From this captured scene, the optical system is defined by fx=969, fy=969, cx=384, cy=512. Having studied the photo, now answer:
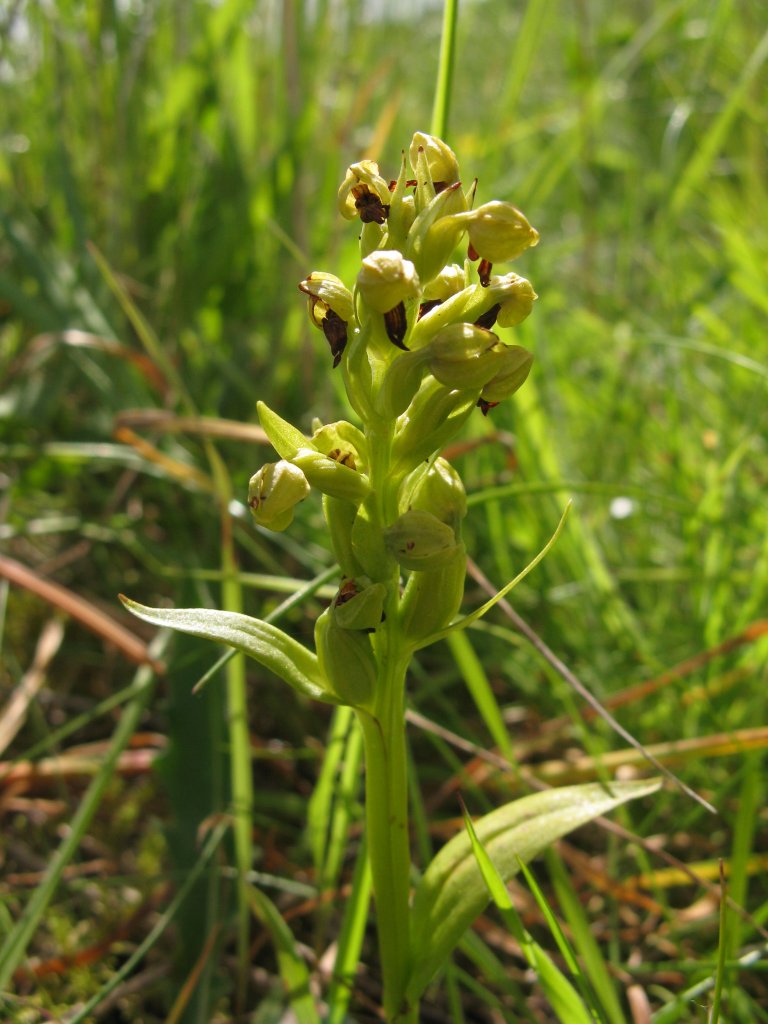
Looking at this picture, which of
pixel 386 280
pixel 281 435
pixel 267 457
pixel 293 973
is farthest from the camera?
pixel 267 457

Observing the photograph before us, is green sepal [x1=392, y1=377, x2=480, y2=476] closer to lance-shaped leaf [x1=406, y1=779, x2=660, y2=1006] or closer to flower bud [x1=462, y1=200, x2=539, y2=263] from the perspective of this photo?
flower bud [x1=462, y1=200, x2=539, y2=263]

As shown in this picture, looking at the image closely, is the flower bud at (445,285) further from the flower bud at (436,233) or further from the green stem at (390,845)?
the green stem at (390,845)

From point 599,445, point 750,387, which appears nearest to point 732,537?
point 599,445

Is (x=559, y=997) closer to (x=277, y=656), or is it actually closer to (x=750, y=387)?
(x=277, y=656)

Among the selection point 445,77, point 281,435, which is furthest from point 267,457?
point 281,435

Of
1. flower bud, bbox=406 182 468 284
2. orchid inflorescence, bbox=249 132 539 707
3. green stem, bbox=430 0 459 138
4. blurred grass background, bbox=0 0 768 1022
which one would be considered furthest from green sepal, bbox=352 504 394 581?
green stem, bbox=430 0 459 138

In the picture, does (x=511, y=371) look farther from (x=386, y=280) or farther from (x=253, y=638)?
(x=253, y=638)

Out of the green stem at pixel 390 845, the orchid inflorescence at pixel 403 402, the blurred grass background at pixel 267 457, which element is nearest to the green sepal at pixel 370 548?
the orchid inflorescence at pixel 403 402
